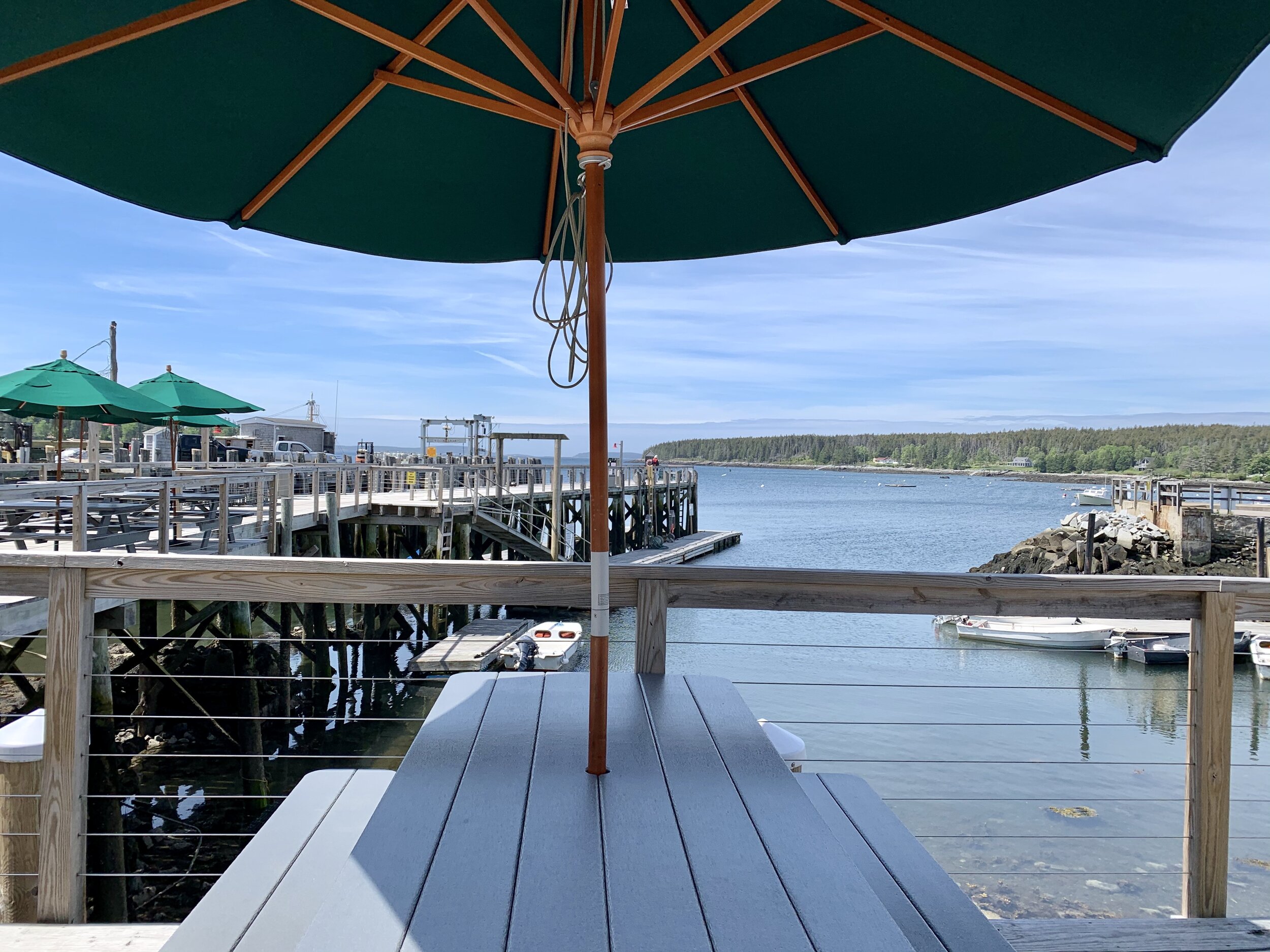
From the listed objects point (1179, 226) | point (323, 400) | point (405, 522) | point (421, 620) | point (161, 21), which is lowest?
point (421, 620)

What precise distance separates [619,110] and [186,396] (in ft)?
42.1

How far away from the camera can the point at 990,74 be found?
163 centimetres

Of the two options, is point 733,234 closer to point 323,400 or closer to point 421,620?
point 421,620


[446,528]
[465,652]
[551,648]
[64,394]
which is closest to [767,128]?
[64,394]

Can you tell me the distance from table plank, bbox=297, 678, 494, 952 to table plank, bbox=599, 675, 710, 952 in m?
0.25

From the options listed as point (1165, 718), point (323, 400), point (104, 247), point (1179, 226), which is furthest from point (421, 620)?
point (104, 247)

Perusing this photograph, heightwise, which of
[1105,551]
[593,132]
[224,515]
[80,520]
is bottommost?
[1105,551]

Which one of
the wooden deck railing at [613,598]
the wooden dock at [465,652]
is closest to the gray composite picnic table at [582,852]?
the wooden deck railing at [613,598]

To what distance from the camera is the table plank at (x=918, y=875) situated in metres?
1.29

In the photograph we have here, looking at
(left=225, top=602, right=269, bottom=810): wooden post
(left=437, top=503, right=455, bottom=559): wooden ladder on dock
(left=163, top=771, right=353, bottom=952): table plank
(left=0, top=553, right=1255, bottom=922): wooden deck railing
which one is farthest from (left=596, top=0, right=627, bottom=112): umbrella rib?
(left=437, top=503, right=455, bottom=559): wooden ladder on dock

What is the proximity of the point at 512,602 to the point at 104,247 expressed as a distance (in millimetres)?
124536

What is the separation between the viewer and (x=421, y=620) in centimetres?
1432

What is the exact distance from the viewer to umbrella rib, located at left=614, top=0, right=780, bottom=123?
136 centimetres

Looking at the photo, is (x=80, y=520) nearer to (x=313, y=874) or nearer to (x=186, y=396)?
(x=313, y=874)
